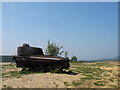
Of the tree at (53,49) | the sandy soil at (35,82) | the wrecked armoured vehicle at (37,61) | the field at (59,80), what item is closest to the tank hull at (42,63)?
the wrecked armoured vehicle at (37,61)

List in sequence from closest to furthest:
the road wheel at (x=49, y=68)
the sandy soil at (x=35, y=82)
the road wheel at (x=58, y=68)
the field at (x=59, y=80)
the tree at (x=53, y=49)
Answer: the sandy soil at (x=35, y=82) → the field at (x=59, y=80) → the road wheel at (x=58, y=68) → the road wheel at (x=49, y=68) → the tree at (x=53, y=49)

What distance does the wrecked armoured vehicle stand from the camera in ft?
64.2

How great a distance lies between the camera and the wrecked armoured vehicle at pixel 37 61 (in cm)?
1956

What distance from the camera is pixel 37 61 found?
20.3 metres

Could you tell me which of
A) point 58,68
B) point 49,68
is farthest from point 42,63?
point 58,68

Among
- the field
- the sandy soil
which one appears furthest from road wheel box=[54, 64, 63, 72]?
the sandy soil

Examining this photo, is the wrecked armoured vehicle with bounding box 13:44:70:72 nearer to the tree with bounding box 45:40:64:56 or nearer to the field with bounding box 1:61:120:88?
the field with bounding box 1:61:120:88

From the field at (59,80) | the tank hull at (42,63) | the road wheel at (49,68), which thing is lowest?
the field at (59,80)

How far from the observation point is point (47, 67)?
65.5ft

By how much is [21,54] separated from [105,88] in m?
12.5

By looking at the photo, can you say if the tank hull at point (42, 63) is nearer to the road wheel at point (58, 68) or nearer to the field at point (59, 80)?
the road wheel at point (58, 68)

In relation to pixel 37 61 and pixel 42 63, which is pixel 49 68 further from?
pixel 37 61

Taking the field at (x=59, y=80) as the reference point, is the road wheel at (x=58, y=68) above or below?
above

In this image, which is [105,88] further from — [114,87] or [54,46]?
[54,46]
